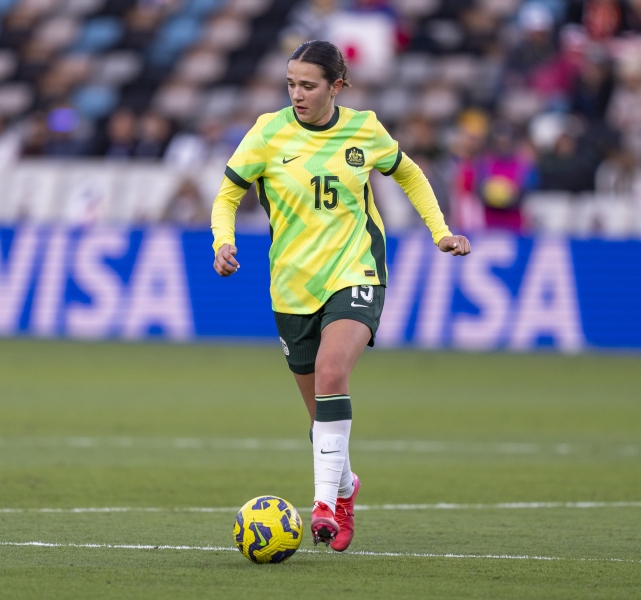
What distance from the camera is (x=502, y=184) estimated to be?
1900cm

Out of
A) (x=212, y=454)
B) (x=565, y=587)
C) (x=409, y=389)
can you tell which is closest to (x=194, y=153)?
(x=409, y=389)

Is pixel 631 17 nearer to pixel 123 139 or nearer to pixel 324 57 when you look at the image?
pixel 123 139

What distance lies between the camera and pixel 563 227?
2005 centimetres

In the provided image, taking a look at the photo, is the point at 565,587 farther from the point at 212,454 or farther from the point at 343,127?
the point at 212,454

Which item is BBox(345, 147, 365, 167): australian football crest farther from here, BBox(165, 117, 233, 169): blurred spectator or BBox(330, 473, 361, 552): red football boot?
BBox(165, 117, 233, 169): blurred spectator

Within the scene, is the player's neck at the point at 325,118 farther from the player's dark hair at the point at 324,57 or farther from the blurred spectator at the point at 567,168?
the blurred spectator at the point at 567,168

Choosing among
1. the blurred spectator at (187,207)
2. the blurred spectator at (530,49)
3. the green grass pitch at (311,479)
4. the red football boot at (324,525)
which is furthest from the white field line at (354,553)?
the blurred spectator at (530,49)

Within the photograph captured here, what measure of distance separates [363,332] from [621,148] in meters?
15.4

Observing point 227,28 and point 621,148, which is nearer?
point 621,148

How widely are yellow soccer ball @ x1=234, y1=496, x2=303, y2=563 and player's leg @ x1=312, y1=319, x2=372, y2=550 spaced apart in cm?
21

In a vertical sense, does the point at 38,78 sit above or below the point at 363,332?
below

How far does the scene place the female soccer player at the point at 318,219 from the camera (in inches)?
263

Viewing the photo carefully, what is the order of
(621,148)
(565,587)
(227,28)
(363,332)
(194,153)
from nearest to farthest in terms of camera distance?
1. (565,587)
2. (363,332)
3. (621,148)
4. (194,153)
5. (227,28)

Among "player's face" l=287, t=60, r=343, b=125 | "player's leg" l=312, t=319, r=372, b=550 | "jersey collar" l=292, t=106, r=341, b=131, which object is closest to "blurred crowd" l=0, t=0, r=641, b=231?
A: "jersey collar" l=292, t=106, r=341, b=131
